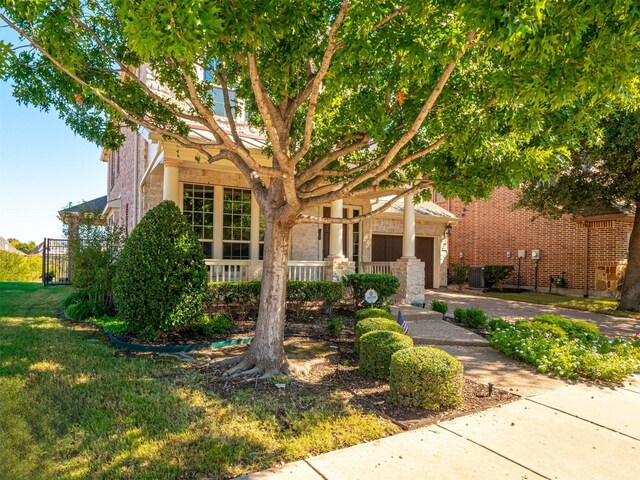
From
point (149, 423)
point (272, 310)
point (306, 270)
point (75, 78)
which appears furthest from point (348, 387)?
point (306, 270)

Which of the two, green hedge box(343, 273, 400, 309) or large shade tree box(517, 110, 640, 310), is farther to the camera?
large shade tree box(517, 110, 640, 310)

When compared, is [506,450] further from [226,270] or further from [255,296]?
[226,270]

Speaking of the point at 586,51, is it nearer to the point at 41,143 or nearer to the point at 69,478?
the point at 69,478

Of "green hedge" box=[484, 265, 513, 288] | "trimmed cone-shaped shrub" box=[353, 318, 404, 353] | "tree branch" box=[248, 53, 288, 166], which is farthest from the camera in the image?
"green hedge" box=[484, 265, 513, 288]

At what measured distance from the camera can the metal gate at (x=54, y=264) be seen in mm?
16052

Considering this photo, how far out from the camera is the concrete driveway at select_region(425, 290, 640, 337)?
32.3 ft

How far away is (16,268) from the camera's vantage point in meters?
18.9

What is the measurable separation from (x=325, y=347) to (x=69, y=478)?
452 cm

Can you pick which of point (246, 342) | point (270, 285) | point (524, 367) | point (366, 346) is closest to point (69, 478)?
point (270, 285)

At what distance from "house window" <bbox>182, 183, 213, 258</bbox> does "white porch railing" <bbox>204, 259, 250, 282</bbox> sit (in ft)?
2.73

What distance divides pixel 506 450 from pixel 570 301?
1369cm

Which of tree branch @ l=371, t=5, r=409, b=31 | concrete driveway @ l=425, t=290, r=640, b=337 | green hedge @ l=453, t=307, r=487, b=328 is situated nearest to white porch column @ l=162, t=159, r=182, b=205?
tree branch @ l=371, t=5, r=409, b=31

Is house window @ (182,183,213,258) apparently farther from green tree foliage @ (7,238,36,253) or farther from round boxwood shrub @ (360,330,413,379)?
green tree foliage @ (7,238,36,253)

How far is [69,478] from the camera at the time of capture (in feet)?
9.36
